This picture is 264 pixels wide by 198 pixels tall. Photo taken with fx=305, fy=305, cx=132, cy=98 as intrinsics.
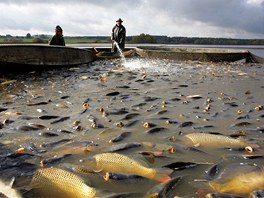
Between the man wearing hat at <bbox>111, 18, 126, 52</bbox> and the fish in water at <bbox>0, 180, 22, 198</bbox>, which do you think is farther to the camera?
the man wearing hat at <bbox>111, 18, 126, 52</bbox>

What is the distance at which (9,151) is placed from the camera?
13.2ft

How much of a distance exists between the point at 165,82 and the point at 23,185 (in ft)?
25.1

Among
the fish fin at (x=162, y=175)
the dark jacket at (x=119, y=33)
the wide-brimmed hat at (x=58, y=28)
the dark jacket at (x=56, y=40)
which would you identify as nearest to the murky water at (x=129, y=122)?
the fish fin at (x=162, y=175)

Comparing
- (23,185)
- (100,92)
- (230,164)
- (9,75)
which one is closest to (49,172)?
(23,185)

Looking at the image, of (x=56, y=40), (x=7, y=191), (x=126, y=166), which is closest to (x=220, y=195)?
(x=126, y=166)

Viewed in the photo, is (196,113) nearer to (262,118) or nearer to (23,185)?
(262,118)

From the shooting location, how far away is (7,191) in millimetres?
2959

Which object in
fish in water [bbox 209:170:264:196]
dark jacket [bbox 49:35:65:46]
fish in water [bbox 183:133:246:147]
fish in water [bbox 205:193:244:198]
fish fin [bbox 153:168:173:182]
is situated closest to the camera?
fish in water [bbox 205:193:244:198]

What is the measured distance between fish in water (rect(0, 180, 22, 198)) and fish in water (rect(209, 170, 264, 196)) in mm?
1913

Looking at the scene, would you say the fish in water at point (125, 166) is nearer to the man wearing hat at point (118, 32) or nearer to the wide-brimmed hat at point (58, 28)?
the wide-brimmed hat at point (58, 28)

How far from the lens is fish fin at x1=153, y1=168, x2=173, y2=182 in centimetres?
321

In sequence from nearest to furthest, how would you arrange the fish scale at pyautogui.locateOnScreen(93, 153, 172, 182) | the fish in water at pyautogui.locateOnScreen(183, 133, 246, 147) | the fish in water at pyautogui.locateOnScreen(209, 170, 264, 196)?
1. the fish in water at pyautogui.locateOnScreen(209, 170, 264, 196)
2. the fish scale at pyautogui.locateOnScreen(93, 153, 172, 182)
3. the fish in water at pyautogui.locateOnScreen(183, 133, 246, 147)

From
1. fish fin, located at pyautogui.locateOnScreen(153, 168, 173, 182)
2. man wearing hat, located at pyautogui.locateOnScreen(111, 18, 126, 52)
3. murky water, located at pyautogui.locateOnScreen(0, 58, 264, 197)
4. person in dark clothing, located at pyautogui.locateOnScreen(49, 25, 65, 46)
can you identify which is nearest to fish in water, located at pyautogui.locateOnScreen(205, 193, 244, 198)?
murky water, located at pyautogui.locateOnScreen(0, 58, 264, 197)

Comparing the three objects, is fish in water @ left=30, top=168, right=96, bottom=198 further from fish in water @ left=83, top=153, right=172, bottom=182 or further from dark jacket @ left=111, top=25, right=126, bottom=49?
dark jacket @ left=111, top=25, right=126, bottom=49
